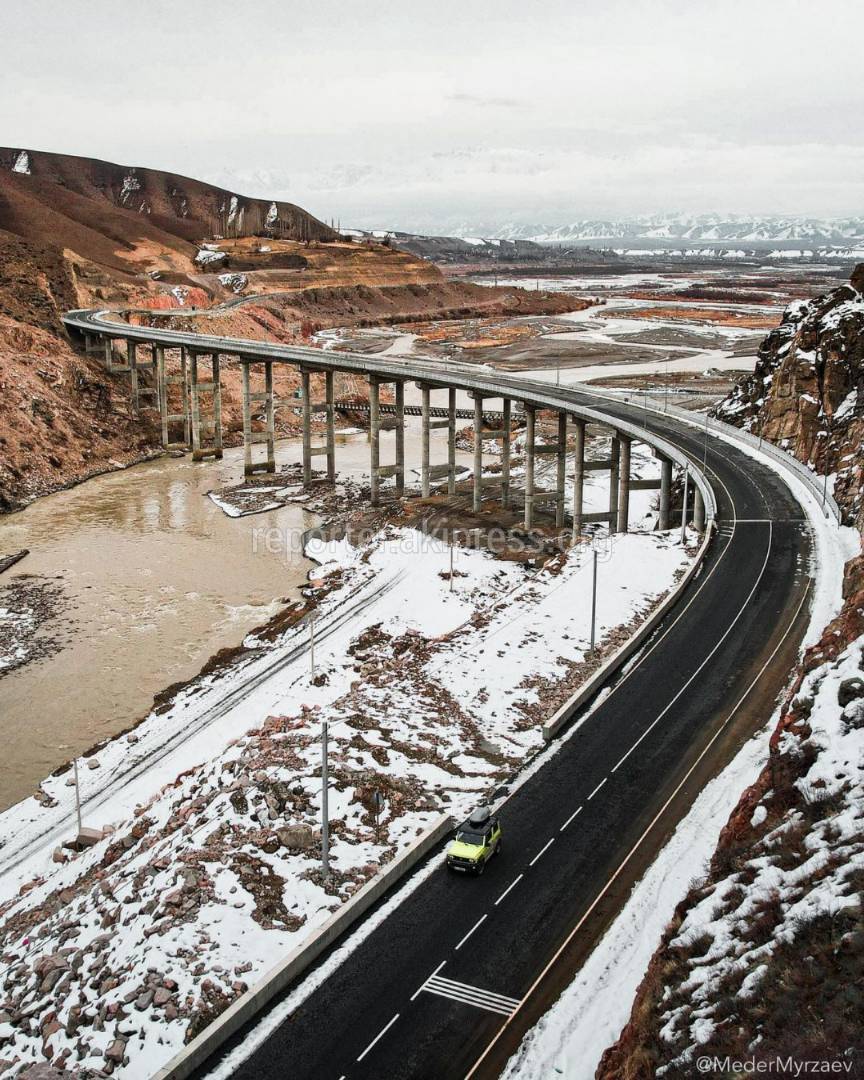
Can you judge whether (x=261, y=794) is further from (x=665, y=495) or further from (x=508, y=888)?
(x=665, y=495)

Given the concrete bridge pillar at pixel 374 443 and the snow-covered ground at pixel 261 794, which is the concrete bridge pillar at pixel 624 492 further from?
the concrete bridge pillar at pixel 374 443

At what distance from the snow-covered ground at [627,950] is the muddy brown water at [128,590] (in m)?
19.8

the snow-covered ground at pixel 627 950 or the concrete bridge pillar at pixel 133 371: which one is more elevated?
the concrete bridge pillar at pixel 133 371

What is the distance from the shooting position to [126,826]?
1038 inches

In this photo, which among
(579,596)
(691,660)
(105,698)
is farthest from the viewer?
(579,596)

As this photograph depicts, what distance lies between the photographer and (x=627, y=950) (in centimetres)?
1897

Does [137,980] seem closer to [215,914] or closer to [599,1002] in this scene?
[215,914]

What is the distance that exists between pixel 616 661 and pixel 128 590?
26.9 meters

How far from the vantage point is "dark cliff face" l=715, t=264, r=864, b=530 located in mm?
53438

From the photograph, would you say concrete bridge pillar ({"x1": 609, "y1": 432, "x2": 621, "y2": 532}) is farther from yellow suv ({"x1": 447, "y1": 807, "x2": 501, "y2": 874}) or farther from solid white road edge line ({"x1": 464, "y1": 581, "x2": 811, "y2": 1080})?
yellow suv ({"x1": 447, "y1": 807, "x2": 501, "y2": 874})

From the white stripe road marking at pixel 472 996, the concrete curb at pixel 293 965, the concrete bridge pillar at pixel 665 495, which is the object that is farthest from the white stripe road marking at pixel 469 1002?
the concrete bridge pillar at pixel 665 495

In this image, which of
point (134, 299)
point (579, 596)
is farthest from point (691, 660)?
point (134, 299)

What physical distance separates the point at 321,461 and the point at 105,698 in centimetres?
4518

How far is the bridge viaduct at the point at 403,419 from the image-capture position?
54406 millimetres
